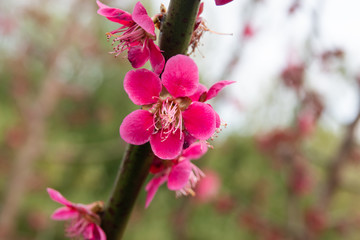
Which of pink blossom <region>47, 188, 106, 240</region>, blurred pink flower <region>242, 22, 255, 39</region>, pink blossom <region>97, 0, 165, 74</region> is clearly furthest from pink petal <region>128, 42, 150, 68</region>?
blurred pink flower <region>242, 22, 255, 39</region>

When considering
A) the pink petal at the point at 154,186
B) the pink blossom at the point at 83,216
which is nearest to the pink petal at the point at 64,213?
the pink blossom at the point at 83,216

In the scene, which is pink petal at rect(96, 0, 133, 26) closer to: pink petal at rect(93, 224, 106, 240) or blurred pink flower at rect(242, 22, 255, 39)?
pink petal at rect(93, 224, 106, 240)

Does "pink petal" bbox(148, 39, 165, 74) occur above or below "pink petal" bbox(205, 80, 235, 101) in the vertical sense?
above

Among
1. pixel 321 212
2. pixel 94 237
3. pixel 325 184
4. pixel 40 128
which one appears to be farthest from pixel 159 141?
pixel 40 128

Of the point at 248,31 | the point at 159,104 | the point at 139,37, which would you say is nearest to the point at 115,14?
the point at 139,37

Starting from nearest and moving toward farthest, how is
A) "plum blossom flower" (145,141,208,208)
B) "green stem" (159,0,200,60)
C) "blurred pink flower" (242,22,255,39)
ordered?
1. "green stem" (159,0,200,60)
2. "plum blossom flower" (145,141,208,208)
3. "blurred pink flower" (242,22,255,39)

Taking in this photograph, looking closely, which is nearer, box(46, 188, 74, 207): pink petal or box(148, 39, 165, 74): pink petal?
box(148, 39, 165, 74): pink petal

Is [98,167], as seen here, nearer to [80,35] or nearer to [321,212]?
[80,35]
